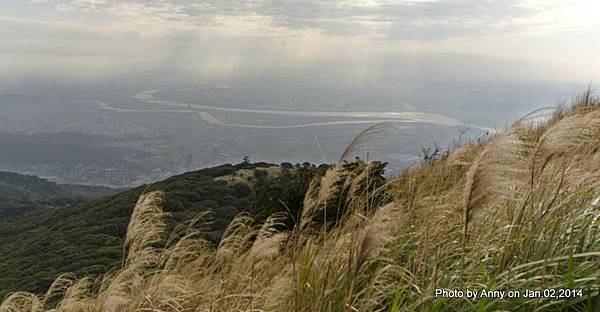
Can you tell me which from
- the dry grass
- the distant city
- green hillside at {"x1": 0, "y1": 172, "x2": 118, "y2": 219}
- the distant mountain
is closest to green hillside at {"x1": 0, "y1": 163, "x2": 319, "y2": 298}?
the dry grass

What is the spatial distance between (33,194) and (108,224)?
72.6 meters

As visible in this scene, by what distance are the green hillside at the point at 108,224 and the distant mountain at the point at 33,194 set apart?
23560mm

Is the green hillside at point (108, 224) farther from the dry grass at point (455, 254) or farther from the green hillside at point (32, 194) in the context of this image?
the green hillside at point (32, 194)

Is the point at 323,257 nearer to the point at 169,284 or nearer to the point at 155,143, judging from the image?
the point at 169,284

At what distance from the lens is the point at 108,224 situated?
86.1ft

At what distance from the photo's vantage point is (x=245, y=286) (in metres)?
3.04

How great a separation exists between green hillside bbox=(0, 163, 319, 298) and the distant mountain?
23560 millimetres

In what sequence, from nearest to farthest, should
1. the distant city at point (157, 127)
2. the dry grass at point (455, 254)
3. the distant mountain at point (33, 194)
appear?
the dry grass at point (455, 254)
the distant mountain at point (33, 194)
the distant city at point (157, 127)

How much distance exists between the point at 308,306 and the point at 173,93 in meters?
159

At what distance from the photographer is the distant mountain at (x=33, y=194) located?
64.6 metres

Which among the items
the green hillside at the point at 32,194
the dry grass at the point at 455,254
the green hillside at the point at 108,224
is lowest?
the green hillside at the point at 32,194

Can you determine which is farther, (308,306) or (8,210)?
(8,210)

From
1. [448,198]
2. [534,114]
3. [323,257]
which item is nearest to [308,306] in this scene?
[323,257]

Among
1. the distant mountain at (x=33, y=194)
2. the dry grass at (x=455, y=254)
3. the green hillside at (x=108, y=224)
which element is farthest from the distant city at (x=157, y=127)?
the dry grass at (x=455, y=254)
